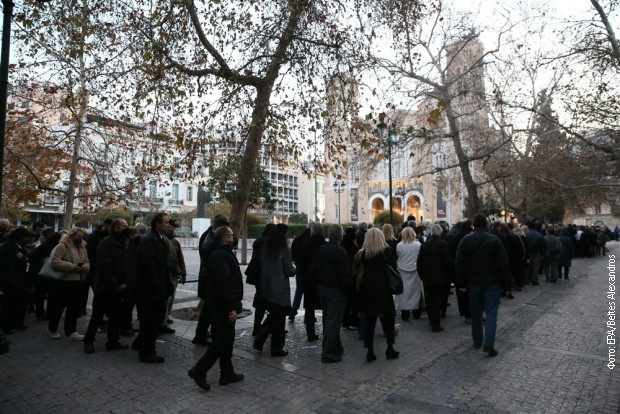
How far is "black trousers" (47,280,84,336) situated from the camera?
6847 millimetres

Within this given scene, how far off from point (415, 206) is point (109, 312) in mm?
69590

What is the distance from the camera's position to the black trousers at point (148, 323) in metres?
5.64

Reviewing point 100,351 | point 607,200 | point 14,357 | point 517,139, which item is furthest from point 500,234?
point 607,200

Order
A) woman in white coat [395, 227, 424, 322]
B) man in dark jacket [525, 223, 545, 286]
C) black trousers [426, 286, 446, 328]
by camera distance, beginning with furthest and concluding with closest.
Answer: man in dark jacket [525, 223, 545, 286], woman in white coat [395, 227, 424, 322], black trousers [426, 286, 446, 328]

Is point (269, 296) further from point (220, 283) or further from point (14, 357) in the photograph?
point (14, 357)

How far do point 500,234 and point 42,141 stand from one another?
14.9 metres

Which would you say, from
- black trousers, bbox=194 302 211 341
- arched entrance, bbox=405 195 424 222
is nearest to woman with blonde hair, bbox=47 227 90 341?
black trousers, bbox=194 302 211 341

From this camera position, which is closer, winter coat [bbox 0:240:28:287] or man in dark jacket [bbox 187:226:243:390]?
man in dark jacket [bbox 187:226:243:390]

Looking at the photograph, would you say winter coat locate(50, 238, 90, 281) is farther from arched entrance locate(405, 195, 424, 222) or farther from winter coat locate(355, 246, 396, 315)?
arched entrance locate(405, 195, 424, 222)

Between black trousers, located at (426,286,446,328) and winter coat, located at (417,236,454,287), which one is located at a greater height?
winter coat, located at (417,236,454,287)

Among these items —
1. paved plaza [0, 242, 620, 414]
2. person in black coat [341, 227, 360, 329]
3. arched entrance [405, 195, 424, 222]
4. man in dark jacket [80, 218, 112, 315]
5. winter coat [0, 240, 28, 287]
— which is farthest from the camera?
arched entrance [405, 195, 424, 222]

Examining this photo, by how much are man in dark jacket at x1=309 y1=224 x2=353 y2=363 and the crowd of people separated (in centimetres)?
1

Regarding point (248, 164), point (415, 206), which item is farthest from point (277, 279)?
point (415, 206)

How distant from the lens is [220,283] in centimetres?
476
